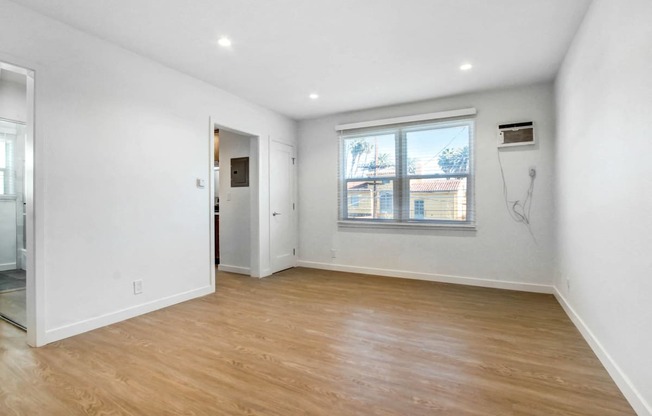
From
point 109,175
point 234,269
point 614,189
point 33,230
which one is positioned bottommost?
point 234,269

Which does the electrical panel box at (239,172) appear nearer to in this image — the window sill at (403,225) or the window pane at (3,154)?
the window sill at (403,225)

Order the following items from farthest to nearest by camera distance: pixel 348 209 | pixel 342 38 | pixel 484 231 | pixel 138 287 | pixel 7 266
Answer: pixel 348 209 → pixel 7 266 → pixel 484 231 → pixel 138 287 → pixel 342 38

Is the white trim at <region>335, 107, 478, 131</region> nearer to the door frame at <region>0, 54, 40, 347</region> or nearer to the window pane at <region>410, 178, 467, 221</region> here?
the window pane at <region>410, 178, 467, 221</region>

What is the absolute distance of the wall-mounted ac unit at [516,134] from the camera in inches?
152

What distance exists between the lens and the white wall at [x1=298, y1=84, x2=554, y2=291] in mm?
3846

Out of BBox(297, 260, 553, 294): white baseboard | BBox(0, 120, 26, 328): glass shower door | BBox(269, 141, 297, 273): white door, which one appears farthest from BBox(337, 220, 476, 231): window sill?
BBox(0, 120, 26, 328): glass shower door

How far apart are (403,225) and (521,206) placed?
1534mm

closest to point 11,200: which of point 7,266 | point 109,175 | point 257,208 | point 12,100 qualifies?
point 7,266

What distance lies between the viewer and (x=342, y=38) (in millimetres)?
2814

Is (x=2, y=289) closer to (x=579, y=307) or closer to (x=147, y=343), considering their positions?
(x=147, y=343)

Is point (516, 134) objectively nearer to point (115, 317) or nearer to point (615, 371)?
point (615, 371)

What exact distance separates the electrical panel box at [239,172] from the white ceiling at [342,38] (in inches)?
48.6

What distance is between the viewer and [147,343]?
8.02 feet

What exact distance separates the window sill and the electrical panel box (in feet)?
5.54
